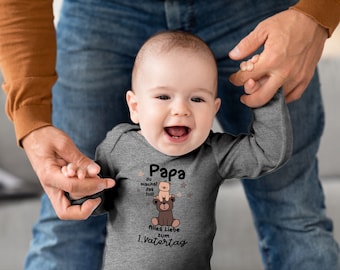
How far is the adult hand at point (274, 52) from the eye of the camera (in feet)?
3.13

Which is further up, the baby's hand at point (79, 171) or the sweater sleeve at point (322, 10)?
the sweater sleeve at point (322, 10)

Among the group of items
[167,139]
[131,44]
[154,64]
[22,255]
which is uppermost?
[131,44]

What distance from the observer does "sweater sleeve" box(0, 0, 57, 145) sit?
3.49 feet

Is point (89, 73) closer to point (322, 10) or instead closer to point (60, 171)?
point (60, 171)

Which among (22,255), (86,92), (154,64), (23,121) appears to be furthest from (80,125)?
(22,255)

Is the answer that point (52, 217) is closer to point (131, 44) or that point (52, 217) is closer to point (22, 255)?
point (131, 44)

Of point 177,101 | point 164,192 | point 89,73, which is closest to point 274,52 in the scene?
point 177,101

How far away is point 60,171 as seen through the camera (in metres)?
0.98

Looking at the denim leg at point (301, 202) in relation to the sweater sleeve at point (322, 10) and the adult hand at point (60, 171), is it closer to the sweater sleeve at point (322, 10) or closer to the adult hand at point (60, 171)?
the sweater sleeve at point (322, 10)

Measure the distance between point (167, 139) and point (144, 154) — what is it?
72 mm

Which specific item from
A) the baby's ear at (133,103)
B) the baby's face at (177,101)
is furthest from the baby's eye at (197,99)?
the baby's ear at (133,103)

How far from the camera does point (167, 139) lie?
0.96 meters

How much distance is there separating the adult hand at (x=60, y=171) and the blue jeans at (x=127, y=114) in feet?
0.58

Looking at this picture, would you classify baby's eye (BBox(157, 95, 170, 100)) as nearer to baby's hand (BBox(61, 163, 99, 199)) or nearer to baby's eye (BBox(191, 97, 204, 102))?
baby's eye (BBox(191, 97, 204, 102))
